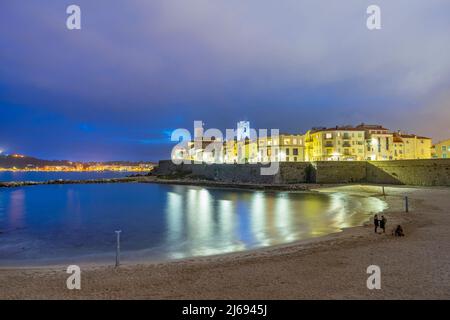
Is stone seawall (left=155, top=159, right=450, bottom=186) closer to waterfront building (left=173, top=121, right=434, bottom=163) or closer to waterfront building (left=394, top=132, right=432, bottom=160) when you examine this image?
waterfront building (left=173, top=121, right=434, bottom=163)

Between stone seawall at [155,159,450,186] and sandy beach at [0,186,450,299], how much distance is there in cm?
2792

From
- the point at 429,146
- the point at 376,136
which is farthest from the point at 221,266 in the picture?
the point at 429,146

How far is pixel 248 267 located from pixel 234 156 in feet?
250

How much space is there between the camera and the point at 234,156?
280 feet

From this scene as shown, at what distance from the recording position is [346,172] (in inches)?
1833

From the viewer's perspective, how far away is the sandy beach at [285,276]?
6.95 metres

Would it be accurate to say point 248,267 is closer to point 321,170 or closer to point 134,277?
point 134,277

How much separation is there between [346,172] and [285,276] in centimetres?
4144

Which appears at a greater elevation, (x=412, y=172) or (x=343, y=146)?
(x=343, y=146)

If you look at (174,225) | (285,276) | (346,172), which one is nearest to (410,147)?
(346,172)

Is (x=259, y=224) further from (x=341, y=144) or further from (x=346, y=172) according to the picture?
(x=341, y=144)

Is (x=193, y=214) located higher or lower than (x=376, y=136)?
lower

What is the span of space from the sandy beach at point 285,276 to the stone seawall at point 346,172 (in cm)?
2792

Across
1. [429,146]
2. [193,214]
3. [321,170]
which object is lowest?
[193,214]
